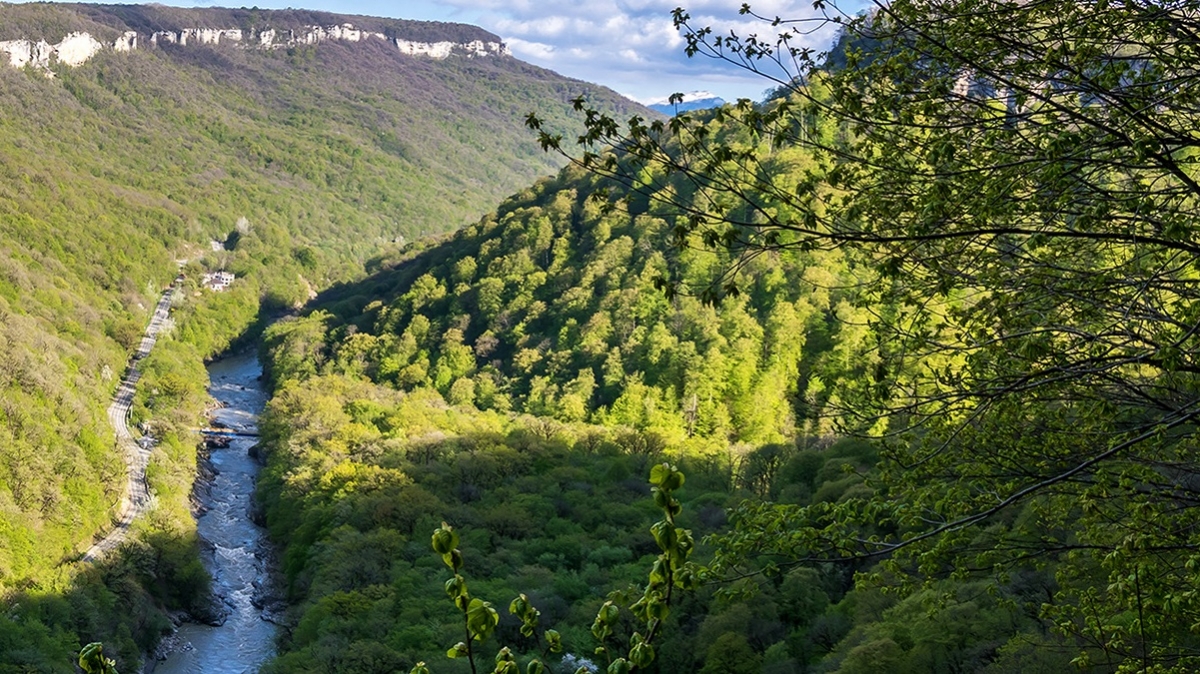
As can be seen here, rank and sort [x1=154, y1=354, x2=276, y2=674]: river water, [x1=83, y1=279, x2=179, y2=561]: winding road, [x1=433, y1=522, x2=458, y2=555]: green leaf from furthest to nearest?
[x1=83, y1=279, x2=179, y2=561]: winding road
[x1=154, y1=354, x2=276, y2=674]: river water
[x1=433, y1=522, x2=458, y2=555]: green leaf

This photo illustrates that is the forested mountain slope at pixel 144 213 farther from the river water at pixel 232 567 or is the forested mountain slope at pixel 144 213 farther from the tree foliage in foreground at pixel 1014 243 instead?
the tree foliage in foreground at pixel 1014 243

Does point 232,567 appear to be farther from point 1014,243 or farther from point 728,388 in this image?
point 1014,243

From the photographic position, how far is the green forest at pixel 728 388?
18.3ft

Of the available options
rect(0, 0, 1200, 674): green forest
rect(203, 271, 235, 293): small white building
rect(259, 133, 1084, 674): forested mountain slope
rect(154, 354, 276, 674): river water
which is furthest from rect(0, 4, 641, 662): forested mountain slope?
rect(259, 133, 1084, 674): forested mountain slope

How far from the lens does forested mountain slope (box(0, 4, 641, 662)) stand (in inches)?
1535

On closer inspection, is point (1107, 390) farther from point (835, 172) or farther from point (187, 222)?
point (187, 222)

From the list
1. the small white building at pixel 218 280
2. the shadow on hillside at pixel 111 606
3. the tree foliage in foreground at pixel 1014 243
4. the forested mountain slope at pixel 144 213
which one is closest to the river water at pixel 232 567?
the shadow on hillside at pixel 111 606

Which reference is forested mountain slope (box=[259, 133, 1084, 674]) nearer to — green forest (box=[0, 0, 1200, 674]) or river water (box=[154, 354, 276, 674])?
green forest (box=[0, 0, 1200, 674])

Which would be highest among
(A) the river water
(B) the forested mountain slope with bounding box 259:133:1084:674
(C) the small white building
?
(C) the small white building

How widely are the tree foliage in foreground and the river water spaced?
961 inches

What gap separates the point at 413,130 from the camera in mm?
198125

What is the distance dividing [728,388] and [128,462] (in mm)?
29461

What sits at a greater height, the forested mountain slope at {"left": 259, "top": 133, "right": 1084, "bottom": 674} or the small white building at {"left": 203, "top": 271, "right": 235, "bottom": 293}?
the small white building at {"left": 203, "top": 271, "right": 235, "bottom": 293}

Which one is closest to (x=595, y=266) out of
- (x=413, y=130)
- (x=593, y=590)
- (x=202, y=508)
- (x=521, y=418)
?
(x=521, y=418)
